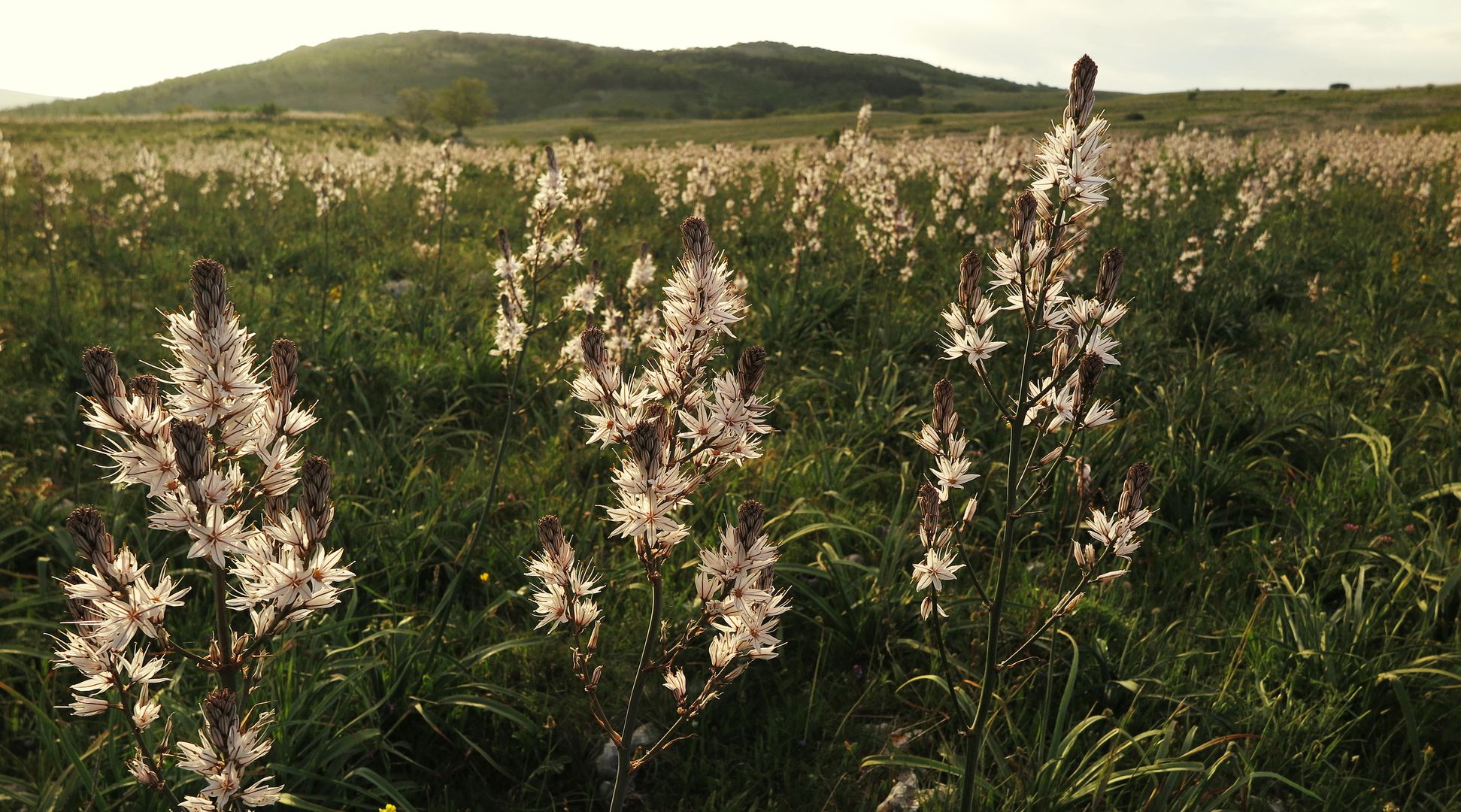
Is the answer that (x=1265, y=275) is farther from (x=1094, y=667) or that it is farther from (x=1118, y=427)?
(x=1094, y=667)

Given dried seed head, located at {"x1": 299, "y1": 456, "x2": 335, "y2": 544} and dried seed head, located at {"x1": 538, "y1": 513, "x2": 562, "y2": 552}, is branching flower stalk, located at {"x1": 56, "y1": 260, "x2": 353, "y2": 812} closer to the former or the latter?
dried seed head, located at {"x1": 299, "y1": 456, "x2": 335, "y2": 544}

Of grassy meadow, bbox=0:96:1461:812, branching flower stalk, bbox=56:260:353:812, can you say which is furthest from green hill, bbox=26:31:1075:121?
branching flower stalk, bbox=56:260:353:812

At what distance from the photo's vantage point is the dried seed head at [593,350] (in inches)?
71.5

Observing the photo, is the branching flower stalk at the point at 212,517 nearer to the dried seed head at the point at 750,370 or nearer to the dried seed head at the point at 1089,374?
the dried seed head at the point at 750,370

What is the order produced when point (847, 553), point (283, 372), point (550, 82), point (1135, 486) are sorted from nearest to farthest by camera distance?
point (283, 372), point (1135, 486), point (847, 553), point (550, 82)

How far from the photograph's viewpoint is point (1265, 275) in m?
8.62

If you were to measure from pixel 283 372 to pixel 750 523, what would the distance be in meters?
1.07

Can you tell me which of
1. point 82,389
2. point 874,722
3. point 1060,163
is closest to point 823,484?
point 874,722

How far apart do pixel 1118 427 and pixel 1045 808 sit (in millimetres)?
3344

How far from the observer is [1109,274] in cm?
208

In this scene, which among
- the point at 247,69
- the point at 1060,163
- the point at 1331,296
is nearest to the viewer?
the point at 1060,163

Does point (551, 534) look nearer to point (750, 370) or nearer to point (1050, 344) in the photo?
point (750, 370)

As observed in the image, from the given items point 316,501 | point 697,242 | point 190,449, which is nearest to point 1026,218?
point 697,242

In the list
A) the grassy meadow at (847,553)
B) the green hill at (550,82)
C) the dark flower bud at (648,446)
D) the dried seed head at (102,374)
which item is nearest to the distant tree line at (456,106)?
the green hill at (550,82)
